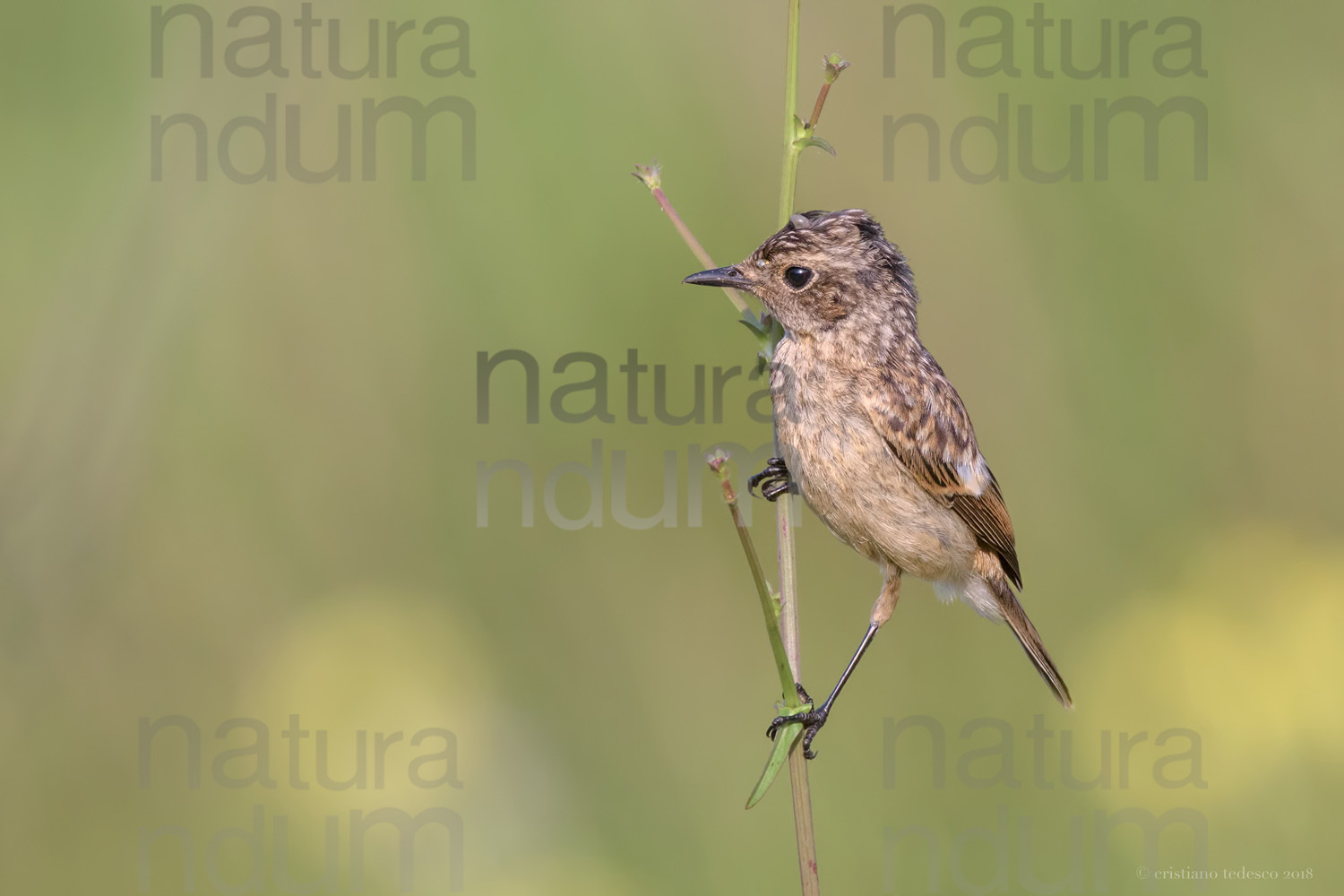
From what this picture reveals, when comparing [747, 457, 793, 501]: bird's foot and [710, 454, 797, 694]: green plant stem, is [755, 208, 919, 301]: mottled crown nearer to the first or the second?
[747, 457, 793, 501]: bird's foot

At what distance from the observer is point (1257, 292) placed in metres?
5.55

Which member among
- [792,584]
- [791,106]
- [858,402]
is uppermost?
[791,106]

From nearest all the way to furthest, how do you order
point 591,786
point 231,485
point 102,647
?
point 591,786 → point 102,647 → point 231,485

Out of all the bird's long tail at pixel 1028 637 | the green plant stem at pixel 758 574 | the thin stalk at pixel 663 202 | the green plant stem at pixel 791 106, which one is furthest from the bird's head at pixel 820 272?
the green plant stem at pixel 758 574

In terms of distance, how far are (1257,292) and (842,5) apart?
258 centimetres

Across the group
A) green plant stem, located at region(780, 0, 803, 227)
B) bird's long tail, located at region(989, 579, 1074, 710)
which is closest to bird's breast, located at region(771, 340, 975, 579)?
bird's long tail, located at region(989, 579, 1074, 710)

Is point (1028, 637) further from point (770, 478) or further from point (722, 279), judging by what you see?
point (722, 279)

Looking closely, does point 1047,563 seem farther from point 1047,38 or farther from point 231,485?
point 231,485

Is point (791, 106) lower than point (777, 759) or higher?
higher

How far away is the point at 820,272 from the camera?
11.1 ft

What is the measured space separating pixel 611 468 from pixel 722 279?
207 centimetres

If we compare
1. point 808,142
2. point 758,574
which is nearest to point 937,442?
point 808,142

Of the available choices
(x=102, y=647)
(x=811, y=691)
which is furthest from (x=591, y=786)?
(x=102, y=647)

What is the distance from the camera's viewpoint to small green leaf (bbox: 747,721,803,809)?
2172 millimetres
